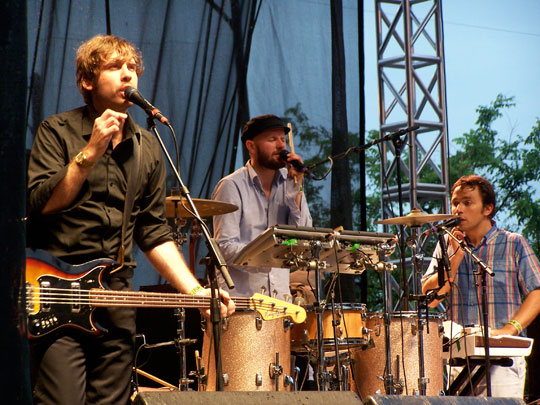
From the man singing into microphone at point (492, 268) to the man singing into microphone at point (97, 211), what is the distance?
10.2 ft

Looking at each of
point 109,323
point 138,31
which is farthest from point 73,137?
point 138,31

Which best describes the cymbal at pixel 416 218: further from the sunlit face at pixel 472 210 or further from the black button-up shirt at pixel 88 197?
the black button-up shirt at pixel 88 197

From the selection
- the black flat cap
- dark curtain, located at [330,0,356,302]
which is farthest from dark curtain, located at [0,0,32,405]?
dark curtain, located at [330,0,356,302]

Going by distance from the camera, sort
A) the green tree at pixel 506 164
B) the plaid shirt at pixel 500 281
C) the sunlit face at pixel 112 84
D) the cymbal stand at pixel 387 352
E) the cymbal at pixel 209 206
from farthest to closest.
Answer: the green tree at pixel 506 164, the plaid shirt at pixel 500 281, the cymbal stand at pixel 387 352, the cymbal at pixel 209 206, the sunlit face at pixel 112 84

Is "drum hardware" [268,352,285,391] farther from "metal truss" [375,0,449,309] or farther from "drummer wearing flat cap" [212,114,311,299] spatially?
"metal truss" [375,0,449,309]

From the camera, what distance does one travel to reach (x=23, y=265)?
1.15 metres

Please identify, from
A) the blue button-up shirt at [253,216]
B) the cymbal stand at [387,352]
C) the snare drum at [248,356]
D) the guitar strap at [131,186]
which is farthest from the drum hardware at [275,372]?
the guitar strap at [131,186]

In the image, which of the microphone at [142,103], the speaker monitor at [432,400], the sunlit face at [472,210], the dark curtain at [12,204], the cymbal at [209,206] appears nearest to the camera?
the dark curtain at [12,204]

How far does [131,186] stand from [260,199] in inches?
94.4

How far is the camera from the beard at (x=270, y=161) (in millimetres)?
5168

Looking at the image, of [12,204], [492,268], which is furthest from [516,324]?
[12,204]

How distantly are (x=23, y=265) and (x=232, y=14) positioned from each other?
5.46 m

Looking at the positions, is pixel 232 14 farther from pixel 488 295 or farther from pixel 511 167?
pixel 511 167

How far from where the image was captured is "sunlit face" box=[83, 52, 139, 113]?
9.66 feet
